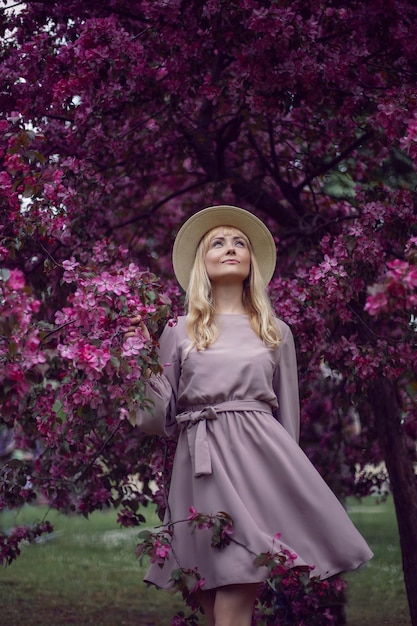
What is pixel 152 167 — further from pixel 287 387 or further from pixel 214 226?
pixel 287 387

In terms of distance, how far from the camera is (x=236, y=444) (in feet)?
10.7

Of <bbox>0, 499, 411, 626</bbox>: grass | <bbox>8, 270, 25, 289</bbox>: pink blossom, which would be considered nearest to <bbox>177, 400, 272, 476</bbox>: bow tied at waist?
<bbox>8, 270, 25, 289</bbox>: pink blossom

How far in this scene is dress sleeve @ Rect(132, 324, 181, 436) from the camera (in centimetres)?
328

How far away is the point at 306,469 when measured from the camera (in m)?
3.29

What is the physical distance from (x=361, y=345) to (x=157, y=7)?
183 cm

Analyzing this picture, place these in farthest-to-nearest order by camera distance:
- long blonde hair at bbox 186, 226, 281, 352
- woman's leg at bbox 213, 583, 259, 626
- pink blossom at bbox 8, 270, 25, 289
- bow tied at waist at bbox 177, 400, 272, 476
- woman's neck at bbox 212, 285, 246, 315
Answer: woman's neck at bbox 212, 285, 246, 315 → long blonde hair at bbox 186, 226, 281, 352 → bow tied at waist at bbox 177, 400, 272, 476 → woman's leg at bbox 213, 583, 259, 626 → pink blossom at bbox 8, 270, 25, 289

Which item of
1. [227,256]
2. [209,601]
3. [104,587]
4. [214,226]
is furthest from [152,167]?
[104,587]

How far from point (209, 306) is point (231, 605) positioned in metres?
1.16

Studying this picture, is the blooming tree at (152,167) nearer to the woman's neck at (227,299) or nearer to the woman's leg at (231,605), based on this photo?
the woman's neck at (227,299)

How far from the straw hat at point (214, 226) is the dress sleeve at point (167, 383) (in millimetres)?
370

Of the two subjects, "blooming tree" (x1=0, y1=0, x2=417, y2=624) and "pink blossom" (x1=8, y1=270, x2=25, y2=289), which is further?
"blooming tree" (x1=0, y1=0, x2=417, y2=624)

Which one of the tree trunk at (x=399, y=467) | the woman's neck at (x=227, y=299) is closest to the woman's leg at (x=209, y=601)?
the woman's neck at (x=227, y=299)

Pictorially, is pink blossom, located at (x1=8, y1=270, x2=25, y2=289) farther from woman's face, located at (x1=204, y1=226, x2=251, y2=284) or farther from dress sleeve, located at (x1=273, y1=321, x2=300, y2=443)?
dress sleeve, located at (x1=273, y1=321, x2=300, y2=443)

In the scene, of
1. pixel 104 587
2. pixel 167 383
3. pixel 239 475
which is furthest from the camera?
pixel 104 587
